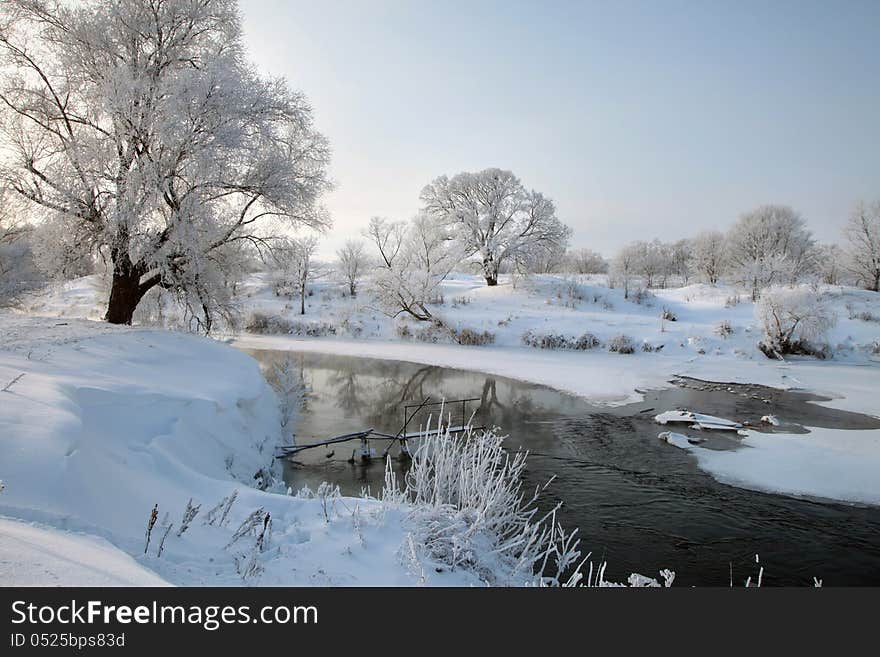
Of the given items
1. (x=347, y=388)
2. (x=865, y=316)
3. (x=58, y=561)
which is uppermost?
(x=865, y=316)

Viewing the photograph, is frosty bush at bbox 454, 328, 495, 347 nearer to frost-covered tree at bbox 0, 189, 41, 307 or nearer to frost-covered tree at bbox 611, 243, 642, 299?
frost-covered tree at bbox 0, 189, 41, 307

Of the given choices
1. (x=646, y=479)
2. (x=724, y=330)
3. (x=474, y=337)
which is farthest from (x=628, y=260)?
(x=646, y=479)

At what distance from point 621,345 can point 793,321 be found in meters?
8.67

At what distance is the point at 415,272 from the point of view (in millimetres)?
33344

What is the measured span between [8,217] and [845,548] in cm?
2078

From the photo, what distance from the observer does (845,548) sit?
7.57 meters

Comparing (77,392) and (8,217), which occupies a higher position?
(8,217)

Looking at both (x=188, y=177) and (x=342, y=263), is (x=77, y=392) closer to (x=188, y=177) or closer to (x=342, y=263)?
(x=188, y=177)

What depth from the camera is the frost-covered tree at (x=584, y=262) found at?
2845 inches

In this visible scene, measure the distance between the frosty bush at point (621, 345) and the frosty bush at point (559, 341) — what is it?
2.85ft

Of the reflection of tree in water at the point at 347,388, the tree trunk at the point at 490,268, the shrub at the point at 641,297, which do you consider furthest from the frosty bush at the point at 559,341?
the tree trunk at the point at 490,268

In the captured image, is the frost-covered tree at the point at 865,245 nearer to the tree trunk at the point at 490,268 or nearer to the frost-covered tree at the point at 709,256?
the frost-covered tree at the point at 709,256

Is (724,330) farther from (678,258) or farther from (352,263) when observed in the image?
(678,258)

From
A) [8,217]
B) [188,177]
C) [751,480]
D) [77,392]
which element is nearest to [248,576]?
[77,392]
